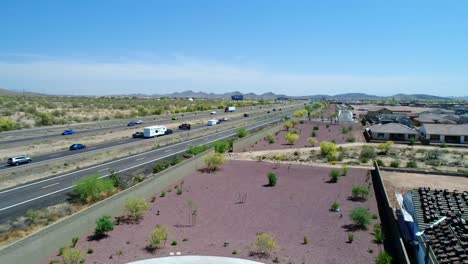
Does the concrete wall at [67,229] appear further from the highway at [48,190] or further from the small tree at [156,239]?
the highway at [48,190]

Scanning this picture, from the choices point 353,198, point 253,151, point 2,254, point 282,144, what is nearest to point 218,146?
point 253,151

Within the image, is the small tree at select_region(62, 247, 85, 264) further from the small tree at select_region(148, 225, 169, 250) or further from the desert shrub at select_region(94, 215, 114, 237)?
the small tree at select_region(148, 225, 169, 250)

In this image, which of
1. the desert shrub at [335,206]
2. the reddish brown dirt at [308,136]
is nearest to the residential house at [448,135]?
the reddish brown dirt at [308,136]

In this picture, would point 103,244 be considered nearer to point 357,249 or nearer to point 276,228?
point 276,228

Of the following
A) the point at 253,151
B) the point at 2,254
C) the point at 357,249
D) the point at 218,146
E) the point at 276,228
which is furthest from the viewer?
the point at 253,151

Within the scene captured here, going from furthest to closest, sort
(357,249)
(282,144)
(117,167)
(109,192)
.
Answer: (282,144), (117,167), (109,192), (357,249)

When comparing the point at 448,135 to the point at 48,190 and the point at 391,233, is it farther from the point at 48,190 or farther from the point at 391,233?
the point at 48,190

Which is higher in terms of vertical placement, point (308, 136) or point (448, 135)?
point (448, 135)

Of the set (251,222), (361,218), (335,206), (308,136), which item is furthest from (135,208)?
(308,136)
